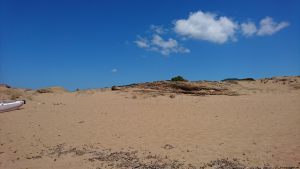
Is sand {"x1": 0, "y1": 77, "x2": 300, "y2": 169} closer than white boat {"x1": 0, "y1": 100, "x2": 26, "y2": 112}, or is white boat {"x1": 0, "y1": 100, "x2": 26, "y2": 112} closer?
sand {"x1": 0, "y1": 77, "x2": 300, "y2": 169}

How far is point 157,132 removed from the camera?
44.6 feet

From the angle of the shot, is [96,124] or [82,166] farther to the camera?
[96,124]

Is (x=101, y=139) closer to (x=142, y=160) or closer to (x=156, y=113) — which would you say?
(x=142, y=160)

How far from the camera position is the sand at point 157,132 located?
983 centimetres

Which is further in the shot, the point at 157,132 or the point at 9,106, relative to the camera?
the point at 9,106

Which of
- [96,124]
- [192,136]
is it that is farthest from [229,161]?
[96,124]

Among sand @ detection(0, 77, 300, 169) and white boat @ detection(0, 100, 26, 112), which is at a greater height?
white boat @ detection(0, 100, 26, 112)

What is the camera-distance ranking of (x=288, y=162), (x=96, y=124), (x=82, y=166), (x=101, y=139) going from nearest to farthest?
1. (x=288, y=162)
2. (x=82, y=166)
3. (x=101, y=139)
4. (x=96, y=124)

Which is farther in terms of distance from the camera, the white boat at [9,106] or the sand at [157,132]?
the white boat at [9,106]

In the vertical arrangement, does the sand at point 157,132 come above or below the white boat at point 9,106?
below

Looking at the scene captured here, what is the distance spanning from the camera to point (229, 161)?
9.23 metres

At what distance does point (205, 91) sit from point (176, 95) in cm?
236

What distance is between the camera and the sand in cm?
983

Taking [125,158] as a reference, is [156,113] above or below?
above
